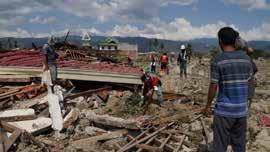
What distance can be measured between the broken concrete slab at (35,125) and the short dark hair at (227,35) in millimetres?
5891

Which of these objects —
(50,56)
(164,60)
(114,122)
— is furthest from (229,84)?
(164,60)

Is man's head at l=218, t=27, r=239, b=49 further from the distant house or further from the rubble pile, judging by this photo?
the distant house

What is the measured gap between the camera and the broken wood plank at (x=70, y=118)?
9902mm

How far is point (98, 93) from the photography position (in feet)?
Answer: 44.6

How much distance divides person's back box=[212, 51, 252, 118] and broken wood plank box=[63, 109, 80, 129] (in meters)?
5.87

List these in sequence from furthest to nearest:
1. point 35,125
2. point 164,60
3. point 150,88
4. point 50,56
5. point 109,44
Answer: point 109,44, point 164,60, point 150,88, point 50,56, point 35,125

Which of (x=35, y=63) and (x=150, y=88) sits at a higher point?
(x=35, y=63)

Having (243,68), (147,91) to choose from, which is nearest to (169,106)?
(147,91)

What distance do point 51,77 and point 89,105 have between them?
5.44 feet

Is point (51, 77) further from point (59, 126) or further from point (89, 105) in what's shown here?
point (59, 126)

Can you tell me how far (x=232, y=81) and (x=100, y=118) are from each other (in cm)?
575

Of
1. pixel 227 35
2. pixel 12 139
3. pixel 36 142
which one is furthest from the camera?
pixel 36 142

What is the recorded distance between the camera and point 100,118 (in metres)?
9.95

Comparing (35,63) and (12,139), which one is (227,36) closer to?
(12,139)
